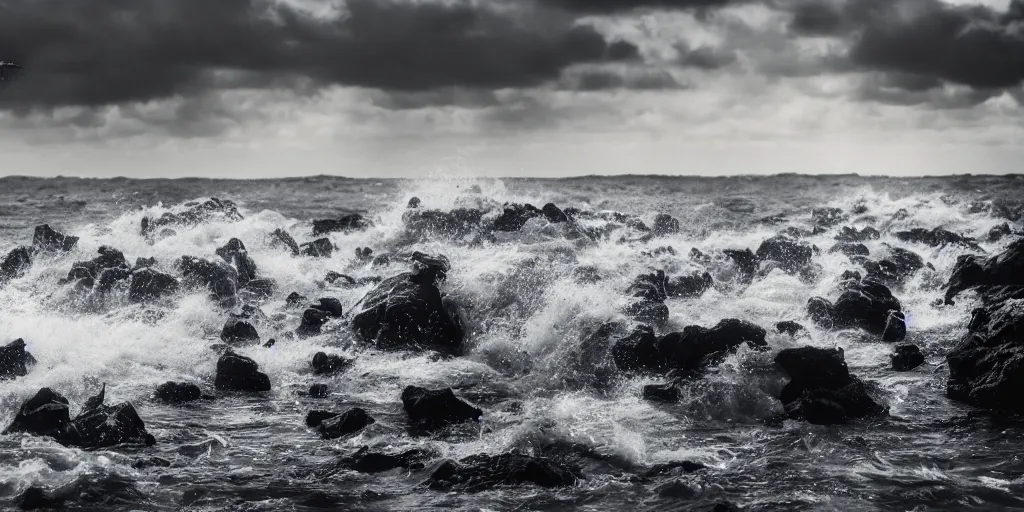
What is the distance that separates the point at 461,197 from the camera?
2442 cm

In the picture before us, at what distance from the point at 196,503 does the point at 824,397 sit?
6551 millimetres

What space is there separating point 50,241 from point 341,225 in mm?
7691

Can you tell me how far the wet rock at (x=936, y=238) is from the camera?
20.6 metres

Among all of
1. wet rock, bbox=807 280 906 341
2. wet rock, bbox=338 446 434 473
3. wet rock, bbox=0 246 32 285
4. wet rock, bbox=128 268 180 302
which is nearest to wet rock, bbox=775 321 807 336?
wet rock, bbox=807 280 906 341

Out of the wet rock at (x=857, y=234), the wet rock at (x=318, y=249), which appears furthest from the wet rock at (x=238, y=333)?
the wet rock at (x=857, y=234)

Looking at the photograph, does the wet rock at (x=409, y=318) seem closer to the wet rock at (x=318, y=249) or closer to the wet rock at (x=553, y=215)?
the wet rock at (x=318, y=249)

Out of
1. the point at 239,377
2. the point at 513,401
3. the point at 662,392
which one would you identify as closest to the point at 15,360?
the point at 239,377

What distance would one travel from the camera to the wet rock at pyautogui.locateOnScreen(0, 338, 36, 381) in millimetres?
10867

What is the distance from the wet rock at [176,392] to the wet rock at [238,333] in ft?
8.72

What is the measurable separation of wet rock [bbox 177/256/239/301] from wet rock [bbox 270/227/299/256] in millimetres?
3768

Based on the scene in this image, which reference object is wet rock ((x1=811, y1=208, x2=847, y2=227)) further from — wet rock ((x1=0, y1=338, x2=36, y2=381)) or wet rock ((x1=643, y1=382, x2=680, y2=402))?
wet rock ((x1=0, y1=338, x2=36, y2=381))

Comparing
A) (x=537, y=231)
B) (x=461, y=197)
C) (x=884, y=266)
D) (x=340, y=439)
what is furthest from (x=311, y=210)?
(x=340, y=439)

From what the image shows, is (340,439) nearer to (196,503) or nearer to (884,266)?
(196,503)

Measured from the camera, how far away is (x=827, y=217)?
94.0 feet
